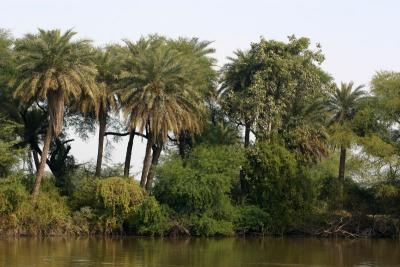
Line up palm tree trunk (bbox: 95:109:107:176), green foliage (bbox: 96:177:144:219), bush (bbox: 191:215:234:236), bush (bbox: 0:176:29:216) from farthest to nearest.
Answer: palm tree trunk (bbox: 95:109:107:176) < bush (bbox: 191:215:234:236) < green foliage (bbox: 96:177:144:219) < bush (bbox: 0:176:29:216)

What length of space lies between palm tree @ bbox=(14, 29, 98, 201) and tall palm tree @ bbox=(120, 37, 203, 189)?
297 centimetres

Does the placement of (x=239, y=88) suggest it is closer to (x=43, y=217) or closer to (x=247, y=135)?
(x=247, y=135)

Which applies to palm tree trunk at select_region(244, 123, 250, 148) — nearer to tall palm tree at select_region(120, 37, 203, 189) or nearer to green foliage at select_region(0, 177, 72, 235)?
tall palm tree at select_region(120, 37, 203, 189)

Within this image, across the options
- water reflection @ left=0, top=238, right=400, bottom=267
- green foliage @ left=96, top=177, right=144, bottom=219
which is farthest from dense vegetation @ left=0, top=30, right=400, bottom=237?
water reflection @ left=0, top=238, right=400, bottom=267

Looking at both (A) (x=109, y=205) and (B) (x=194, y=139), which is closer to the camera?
(A) (x=109, y=205)

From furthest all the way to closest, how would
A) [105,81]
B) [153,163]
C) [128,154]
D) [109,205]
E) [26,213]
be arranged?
[128,154] → [153,163] → [105,81] → [109,205] → [26,213]

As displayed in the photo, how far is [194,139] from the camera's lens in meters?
56.7

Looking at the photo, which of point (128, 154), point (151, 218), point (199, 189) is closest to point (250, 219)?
point (199, 189)

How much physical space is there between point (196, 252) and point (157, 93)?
1660 cm

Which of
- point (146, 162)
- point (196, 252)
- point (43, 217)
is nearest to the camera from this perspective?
point (196, 252)

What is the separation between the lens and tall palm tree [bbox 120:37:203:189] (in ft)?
165

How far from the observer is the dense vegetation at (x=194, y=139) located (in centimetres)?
4884

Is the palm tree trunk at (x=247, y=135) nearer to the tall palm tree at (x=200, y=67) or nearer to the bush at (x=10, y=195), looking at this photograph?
the tall palm tree at (x=200, y=67)

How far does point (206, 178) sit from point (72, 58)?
497 inches
